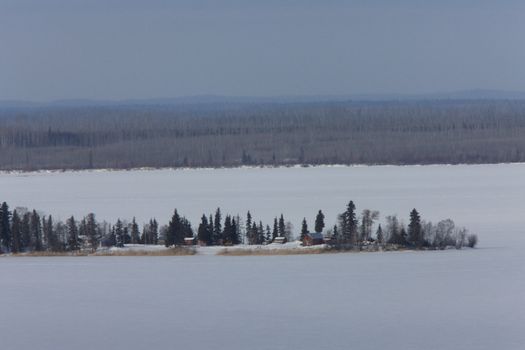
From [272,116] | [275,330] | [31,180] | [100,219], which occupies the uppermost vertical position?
[272,116]

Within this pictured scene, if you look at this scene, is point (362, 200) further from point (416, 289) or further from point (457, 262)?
point (416, 289)

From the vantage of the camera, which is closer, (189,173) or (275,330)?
(275,330)

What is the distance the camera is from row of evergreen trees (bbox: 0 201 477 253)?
20.0m

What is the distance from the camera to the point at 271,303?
1296 centimetres

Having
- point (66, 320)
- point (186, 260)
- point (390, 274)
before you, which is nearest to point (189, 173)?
point (186, 260)

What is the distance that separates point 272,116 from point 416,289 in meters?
76.5

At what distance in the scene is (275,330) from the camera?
36.9 ft

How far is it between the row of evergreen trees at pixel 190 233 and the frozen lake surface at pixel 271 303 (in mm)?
1973

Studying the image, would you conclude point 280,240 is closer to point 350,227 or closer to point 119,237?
point 350,227

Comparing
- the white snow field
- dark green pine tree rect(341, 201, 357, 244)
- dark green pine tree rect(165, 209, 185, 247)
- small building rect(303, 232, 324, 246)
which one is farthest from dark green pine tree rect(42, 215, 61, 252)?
dark green pine tree rect(341, 201, 357, 244)

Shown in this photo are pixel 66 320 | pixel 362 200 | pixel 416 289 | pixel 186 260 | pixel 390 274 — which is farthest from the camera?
pixel 362 200

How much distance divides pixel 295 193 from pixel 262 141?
3495 cm

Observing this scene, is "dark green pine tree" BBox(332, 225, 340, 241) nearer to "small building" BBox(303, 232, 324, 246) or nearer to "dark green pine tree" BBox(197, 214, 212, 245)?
"small building" BBox(303, 232, 324, 246)

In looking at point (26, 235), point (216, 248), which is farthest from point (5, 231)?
point (216, 248)
